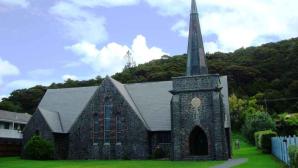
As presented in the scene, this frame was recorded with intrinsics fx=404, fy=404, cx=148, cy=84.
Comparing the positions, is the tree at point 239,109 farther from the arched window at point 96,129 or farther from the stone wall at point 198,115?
the arched window at point 96,129

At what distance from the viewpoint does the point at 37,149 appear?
135 feet

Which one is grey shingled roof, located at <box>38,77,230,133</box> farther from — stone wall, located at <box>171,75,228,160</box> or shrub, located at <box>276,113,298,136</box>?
shrub, located at <box>276,113,298,136</box>

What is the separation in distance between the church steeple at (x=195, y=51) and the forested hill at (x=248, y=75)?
4635 centimetres

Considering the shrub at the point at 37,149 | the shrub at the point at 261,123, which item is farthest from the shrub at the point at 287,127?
the shrub at the point at 37,149

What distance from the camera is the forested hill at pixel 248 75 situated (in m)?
84.8

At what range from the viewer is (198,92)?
A: 39875 mm

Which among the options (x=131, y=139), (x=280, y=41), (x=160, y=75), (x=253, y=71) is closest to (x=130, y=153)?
(x=131, y=139)

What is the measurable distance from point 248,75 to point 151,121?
186 feet

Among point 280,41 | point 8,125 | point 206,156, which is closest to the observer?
point 206,156

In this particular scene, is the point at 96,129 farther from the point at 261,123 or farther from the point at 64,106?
the point at 261,123

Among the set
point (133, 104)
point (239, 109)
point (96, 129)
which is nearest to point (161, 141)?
point (133, 104)

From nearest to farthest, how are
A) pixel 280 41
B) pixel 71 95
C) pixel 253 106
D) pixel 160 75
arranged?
pixel 71 95, pixel 253 106, pixel 160 75, pixel 280 41

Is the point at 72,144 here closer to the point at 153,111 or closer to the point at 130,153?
the point at 130,153

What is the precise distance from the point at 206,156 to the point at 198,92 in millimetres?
6259
